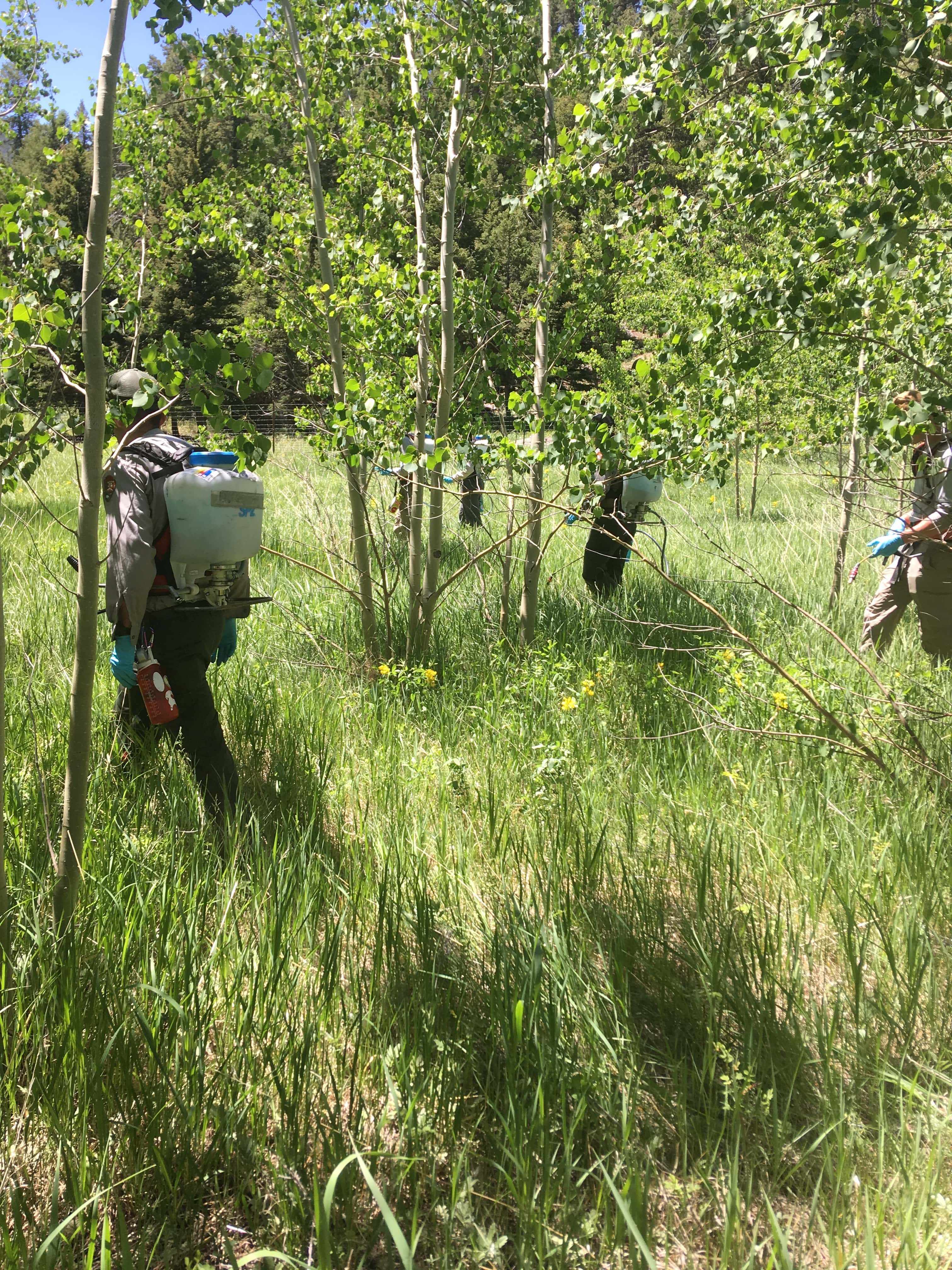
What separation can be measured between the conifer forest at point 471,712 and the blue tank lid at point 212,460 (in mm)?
28

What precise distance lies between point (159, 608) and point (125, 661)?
0.86 feet

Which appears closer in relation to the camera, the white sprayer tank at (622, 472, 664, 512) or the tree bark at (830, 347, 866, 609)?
the tree bark at (830, 347, 866, 609)

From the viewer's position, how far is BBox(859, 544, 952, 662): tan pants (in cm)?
458

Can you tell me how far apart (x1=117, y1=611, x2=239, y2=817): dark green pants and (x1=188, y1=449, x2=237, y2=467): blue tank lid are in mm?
556

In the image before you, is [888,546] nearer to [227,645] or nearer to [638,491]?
[638,491]

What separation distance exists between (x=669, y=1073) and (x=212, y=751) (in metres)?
1.99

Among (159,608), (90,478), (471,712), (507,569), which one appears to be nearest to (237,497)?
(159,608)

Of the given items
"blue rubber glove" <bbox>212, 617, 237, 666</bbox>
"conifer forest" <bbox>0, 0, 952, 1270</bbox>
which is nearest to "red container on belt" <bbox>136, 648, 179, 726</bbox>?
"conifer forest" <bbox>0, 0, 952, 1270</bbox>

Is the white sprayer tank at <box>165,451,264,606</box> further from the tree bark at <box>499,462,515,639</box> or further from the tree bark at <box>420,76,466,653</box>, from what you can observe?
the tree bark at <box>499,462,515,639</box>

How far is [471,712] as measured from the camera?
13.0 feet

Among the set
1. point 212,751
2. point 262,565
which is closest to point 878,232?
point 212,751

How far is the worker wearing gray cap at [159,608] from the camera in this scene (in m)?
2.78

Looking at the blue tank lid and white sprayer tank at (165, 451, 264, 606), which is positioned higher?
the blue tank lid

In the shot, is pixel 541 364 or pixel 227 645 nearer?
pixel 227 645
